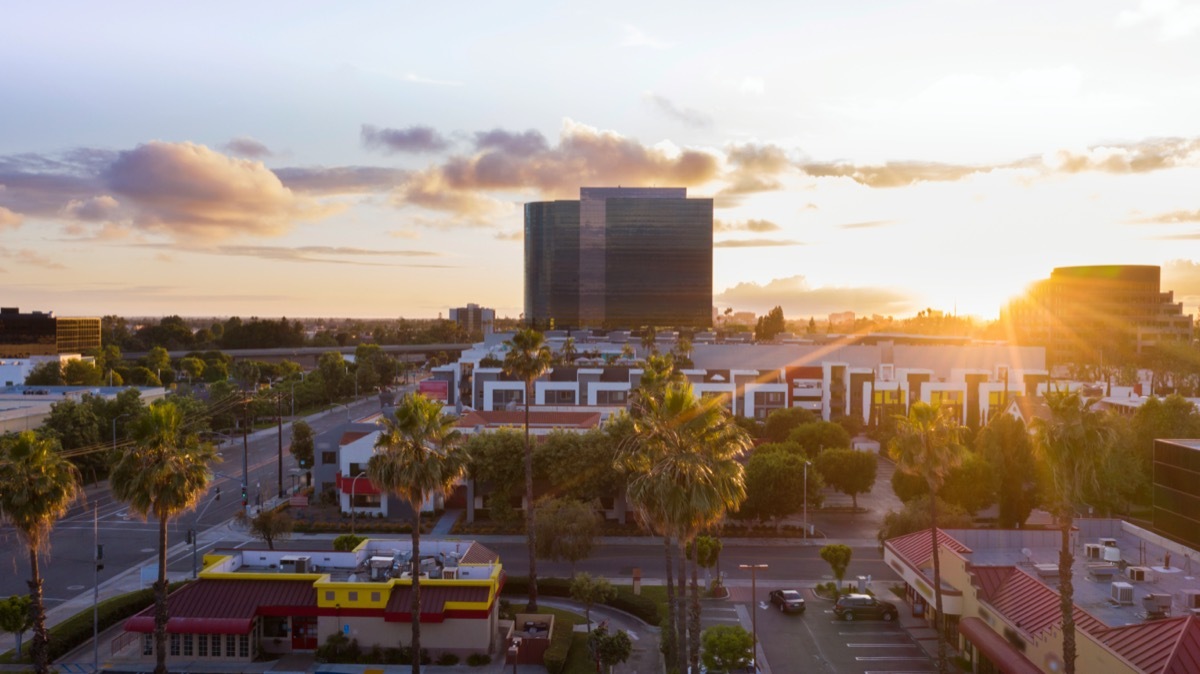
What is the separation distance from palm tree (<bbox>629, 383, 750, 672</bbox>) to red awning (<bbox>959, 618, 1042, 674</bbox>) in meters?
14.1

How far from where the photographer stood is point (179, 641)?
39.3 metres

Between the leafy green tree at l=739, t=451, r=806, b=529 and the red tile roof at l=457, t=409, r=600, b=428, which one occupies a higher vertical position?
the red tile roof at l=457, t=409, r=600, b=428

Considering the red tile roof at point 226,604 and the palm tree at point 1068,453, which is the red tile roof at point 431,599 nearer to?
the red tile roof at point 226,604

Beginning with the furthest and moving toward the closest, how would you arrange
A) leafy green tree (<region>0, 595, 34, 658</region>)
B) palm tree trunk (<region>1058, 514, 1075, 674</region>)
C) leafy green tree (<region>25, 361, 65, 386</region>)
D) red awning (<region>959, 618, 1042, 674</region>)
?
leafy green tree (<region>25, 361, 65, 386</region>) < leafy green tree (<region>0, 595, 34, 658</region>) < red awning (<region>959, 618, 1042, 674</region>) < palm tree trunk (<region>1058, 514, 1075, 674</region>)

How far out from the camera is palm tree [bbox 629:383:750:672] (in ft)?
87.1

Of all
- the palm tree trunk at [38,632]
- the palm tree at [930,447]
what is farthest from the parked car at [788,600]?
the palm tree trunk at [38,632]

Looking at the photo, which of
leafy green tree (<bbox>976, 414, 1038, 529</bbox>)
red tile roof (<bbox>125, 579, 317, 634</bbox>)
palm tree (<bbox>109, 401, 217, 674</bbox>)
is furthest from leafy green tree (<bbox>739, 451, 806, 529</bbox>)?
palm tree (<bbox>109, 401, 217, 674</bbox>)

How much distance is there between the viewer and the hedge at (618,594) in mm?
44406

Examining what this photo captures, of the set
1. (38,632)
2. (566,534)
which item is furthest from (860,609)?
(38,632)

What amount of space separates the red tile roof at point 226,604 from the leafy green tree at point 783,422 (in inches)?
2270

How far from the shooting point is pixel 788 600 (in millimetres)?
45812

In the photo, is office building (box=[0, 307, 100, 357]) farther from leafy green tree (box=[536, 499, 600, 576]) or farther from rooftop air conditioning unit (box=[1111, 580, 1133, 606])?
rooftop air conditioning unit (box=[1111, 580, 1133, 606])

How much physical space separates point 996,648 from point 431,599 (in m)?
25.4

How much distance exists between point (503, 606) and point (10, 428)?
59.5 m
